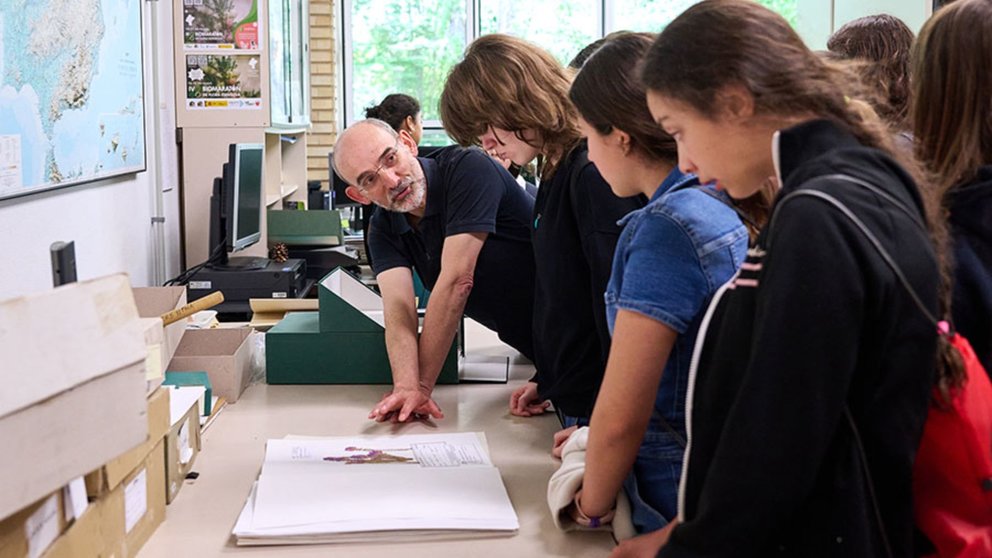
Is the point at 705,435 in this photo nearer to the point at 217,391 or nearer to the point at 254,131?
the point at 217,391

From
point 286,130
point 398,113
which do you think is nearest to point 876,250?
point 398,113

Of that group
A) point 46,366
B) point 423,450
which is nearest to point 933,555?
point 46,366

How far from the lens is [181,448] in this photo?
1.67 meters

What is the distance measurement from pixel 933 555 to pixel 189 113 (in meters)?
3.40

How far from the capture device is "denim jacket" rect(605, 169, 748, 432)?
1254 mm

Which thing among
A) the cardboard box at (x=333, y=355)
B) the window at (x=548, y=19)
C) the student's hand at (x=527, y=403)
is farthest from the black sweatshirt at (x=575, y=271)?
the window at (x=548, y=19)

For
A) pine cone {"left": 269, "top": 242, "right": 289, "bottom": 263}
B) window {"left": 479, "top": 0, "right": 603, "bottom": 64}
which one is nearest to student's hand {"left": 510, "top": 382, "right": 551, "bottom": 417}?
pine cone {"left": 269, "top": 242, "right": 289, "bottom": 263}

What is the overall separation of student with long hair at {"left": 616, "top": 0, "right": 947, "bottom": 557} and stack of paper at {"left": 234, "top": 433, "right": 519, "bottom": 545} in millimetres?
545

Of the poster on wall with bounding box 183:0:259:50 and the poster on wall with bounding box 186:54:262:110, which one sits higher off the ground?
the poster on wall with bounding box 183:0:259:50

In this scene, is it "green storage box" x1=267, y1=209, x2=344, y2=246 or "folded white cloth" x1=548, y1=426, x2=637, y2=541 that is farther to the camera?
"green storage box" x1=267, y1=209, x2=344, y2=246

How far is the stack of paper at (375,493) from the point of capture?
1459 millimetres

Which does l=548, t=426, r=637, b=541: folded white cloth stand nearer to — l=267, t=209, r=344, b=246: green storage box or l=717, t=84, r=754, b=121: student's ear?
l=717, t=84, r=754, b=121: student's ear

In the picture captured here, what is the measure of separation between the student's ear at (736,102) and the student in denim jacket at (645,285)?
0.24 meters

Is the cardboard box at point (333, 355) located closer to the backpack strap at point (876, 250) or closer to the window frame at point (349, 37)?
Answer: the backpack strap at point (876, 250)
